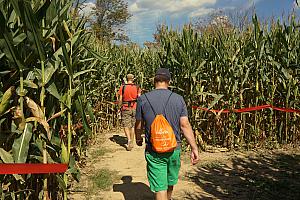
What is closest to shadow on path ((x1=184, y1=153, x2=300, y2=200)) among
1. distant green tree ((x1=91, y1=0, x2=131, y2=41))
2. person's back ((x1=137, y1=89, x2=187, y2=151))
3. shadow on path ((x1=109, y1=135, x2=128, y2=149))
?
person's back ((x1=137, y1=89, x2=187, y2=151))

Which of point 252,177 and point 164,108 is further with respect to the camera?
point 252,177

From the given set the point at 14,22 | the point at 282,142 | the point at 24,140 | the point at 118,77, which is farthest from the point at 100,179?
the point at 118,77

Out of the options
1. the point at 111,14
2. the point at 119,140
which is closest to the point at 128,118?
the point at 119,140

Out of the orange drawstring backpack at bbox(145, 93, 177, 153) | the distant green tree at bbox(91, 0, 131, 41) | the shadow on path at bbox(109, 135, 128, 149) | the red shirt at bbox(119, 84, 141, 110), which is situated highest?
the distant green tree at bbox(91, 0, 131, 41)

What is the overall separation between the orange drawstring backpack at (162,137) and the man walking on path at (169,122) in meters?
0.13

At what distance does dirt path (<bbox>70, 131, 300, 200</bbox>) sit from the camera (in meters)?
5.70

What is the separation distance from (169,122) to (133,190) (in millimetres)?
2277

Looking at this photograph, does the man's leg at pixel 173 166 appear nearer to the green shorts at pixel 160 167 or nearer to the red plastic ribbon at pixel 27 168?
the green shorts at pixel 160 167

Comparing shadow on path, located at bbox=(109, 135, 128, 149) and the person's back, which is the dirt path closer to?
shadow on path, located at bbox=(109, 135, 128, 149)

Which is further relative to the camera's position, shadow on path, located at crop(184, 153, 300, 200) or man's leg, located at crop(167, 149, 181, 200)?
shadow on path, located at crop(184, 153, 300, 200)

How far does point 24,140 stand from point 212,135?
683 cm

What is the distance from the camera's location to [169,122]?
436 cm

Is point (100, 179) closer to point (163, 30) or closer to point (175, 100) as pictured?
point (175, 100)

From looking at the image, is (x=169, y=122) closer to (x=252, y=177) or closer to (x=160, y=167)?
(x=160, y=167)
